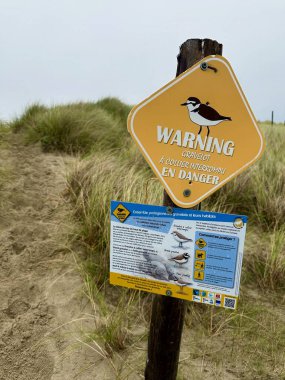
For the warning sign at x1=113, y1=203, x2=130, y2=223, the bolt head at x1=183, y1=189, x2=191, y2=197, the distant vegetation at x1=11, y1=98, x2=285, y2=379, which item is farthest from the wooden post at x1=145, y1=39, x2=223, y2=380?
the distant vegetation at x1=11, y1=98, x2=285, y2=379

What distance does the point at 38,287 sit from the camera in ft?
9.64

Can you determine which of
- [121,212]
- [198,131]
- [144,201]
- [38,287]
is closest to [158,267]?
[121,212]

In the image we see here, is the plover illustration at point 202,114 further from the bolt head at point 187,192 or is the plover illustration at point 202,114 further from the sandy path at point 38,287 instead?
the sandy path at point 38,287

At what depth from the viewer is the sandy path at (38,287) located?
232 cm

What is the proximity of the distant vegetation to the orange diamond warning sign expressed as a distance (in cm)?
65

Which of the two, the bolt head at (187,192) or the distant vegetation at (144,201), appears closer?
the bolt head at (187,192)

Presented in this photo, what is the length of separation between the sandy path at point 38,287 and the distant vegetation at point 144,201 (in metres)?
0.19

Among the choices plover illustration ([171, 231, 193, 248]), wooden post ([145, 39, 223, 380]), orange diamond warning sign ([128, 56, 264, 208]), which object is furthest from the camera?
wooden post ([145, 39, 223, 380])

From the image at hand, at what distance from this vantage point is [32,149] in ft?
19.1

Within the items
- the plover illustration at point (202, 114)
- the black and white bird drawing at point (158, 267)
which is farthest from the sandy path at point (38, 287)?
the plover illustration at point (202, 114)

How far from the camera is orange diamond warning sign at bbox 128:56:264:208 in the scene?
1529mm

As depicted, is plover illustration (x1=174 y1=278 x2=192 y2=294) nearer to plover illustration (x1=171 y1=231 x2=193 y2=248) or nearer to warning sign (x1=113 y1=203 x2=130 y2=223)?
plover illustration (x1=171 y1=231 x2=193 y2=248)

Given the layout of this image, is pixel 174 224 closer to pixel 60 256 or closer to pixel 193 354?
pixel 193 354

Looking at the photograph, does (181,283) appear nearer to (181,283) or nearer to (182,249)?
(181,283)
